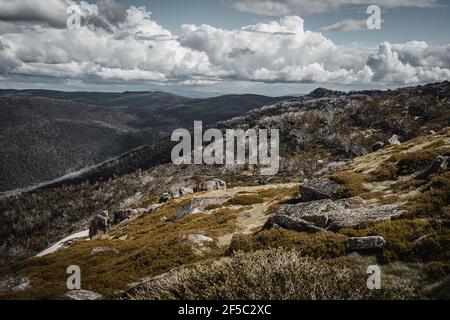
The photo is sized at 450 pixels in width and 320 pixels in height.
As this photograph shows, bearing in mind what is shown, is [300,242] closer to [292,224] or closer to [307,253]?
[307,253]

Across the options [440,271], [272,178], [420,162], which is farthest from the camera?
[272,178]

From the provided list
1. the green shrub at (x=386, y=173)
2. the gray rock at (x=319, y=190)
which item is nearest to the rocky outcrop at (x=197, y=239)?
the gray rock at (x=319, y=190)

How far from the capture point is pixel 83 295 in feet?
74.7

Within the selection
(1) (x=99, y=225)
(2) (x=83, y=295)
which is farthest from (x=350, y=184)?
(1) (x=99, y=225)

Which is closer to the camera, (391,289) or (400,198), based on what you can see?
(391,289)

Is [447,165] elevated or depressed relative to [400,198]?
elevated

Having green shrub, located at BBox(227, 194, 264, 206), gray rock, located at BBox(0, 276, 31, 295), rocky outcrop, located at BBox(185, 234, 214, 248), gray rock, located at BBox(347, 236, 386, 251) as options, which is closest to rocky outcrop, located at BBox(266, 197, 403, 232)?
gray rock, located at BBox(347, 236, 386, 251)

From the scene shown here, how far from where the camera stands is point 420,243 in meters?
18.6

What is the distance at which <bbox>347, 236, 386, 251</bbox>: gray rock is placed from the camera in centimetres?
1980

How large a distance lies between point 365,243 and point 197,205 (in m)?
35.8

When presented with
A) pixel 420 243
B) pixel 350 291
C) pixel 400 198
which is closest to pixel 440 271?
pixel 420 243

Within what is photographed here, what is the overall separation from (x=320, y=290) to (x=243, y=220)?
23475mm

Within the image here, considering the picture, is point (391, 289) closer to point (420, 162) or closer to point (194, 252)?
point (194, 252)
